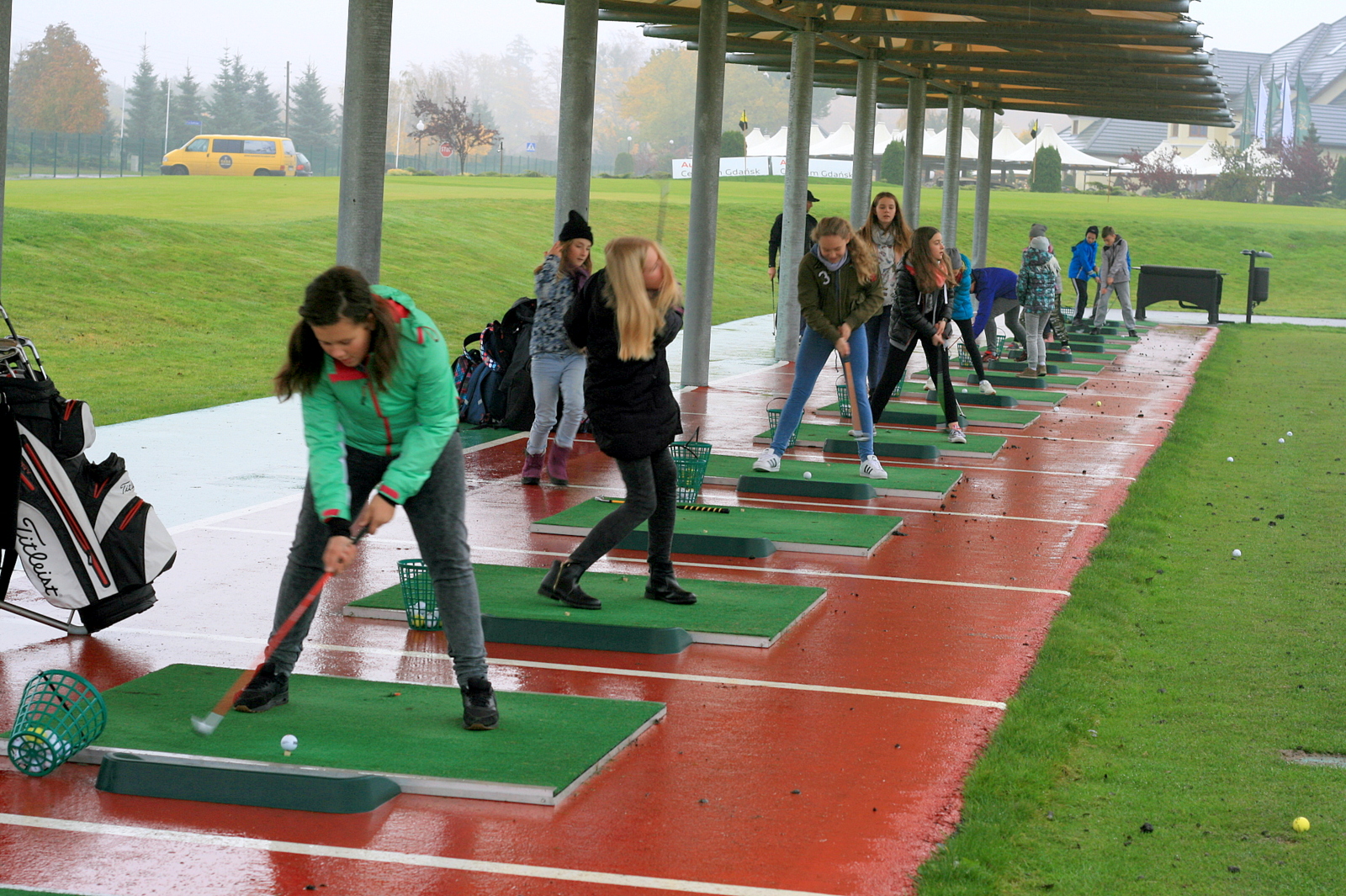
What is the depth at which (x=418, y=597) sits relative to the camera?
7227 mm

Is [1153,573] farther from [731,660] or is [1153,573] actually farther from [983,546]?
[731,660]

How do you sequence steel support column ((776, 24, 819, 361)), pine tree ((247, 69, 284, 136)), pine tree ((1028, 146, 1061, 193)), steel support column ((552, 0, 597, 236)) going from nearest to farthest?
1. steel support column ((552, 0, 597, 236))
2. steel support column ((776, 24, 819, 361))
3. pine tree ((1028, 146, 1061, 193))
4. pine tree ((247, 69, 284, 136))

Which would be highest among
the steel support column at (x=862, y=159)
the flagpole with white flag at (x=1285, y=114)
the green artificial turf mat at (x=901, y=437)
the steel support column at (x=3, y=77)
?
the flagpole with white flag at (x=1285, y=114)

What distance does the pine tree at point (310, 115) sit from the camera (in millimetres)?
92500

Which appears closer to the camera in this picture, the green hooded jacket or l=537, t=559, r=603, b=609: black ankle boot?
the green hooded jacket

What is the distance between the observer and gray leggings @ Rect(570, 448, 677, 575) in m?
7.27

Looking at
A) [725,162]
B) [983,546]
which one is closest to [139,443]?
[983,546]

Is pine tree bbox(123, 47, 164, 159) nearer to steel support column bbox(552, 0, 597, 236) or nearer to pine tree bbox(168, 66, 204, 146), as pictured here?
pine tree bbox(168, 66, 204, 146)

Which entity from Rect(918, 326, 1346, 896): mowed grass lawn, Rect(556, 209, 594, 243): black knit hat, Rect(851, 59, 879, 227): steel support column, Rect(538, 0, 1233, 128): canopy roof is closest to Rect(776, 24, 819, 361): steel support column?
Rect(538, 0, 1233, 128): canopy roof

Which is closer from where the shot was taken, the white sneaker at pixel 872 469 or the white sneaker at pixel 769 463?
the white sneaker at pixel 872 469

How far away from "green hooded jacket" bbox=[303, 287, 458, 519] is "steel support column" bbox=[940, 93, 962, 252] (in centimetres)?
2642

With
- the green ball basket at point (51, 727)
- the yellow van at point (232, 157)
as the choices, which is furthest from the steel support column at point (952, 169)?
the yellow van at point (232, 157)

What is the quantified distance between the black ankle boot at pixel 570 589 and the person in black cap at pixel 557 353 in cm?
338

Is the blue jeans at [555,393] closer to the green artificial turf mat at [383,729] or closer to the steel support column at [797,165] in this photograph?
the green artificial turf mat at [383,729]
